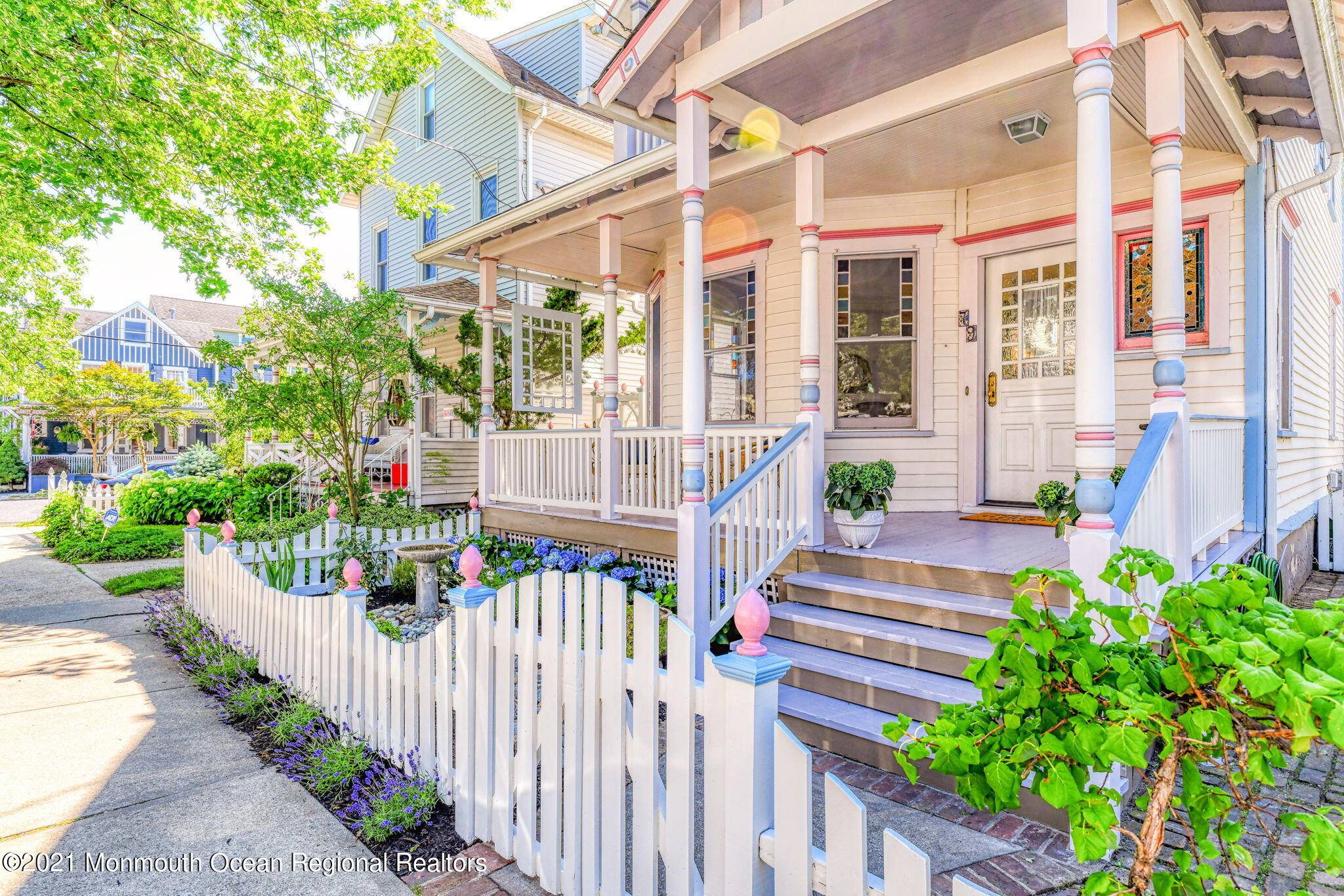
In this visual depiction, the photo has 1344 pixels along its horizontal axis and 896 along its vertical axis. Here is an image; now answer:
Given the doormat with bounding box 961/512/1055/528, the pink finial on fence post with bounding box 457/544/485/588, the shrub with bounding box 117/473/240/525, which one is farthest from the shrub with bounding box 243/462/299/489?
the pink finial on fence post with bounding box 457/544/485/588

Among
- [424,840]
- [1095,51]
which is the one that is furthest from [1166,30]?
[424,840]

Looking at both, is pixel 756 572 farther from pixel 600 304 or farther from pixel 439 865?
pixel 600 304

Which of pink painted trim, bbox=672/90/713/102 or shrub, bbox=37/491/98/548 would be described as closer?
pink painted trim, bbox=672/90/713/102

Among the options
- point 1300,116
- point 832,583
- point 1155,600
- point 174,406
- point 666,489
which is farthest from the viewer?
point 174,406

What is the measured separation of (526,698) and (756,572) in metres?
2.24

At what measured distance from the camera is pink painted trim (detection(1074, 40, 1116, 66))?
2.98 m

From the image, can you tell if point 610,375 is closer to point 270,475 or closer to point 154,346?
point 270,475

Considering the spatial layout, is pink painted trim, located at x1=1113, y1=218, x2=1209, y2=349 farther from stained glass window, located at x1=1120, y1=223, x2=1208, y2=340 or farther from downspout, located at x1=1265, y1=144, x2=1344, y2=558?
downspout, located at x1=1265, y1=144, x2=1344, y2=558

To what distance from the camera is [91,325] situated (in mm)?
31938

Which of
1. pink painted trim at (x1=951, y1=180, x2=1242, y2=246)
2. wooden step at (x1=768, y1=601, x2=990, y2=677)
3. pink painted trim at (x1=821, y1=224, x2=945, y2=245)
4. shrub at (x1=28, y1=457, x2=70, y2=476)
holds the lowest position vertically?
wooden step at (x1=768, y1=601, x2=990, y2=677)

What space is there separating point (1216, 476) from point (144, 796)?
6.07 m

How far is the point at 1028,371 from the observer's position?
6.10 metres

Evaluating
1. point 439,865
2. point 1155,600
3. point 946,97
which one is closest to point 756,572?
point 1155,600

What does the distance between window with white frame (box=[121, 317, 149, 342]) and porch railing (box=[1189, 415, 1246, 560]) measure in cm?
4066
